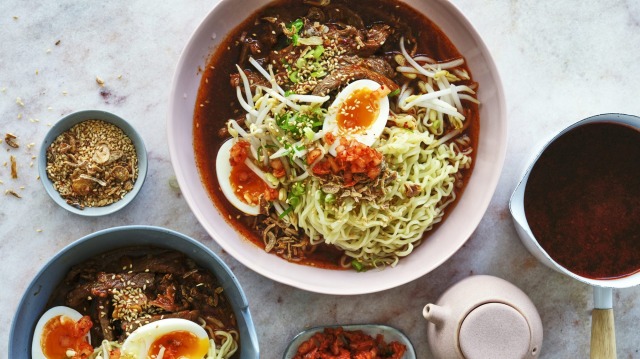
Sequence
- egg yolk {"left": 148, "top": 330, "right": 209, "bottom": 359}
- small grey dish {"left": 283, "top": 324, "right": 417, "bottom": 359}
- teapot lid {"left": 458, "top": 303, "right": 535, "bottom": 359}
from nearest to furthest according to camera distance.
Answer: teapot lid {"left": 458, "top": 303, "right": 535, "bottom": 359} → egg yolk {"left": 148, "top": 330, "right": 209, "bottom": 359} → small grey dish {"left": 283, "top": 324, "right": 417, "bottom": 359}

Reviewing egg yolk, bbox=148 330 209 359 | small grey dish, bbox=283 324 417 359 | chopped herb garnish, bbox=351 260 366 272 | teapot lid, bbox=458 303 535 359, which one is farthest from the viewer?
small grey dish, bbox=283 324 417 359

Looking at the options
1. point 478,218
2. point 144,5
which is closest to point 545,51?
point 478,218

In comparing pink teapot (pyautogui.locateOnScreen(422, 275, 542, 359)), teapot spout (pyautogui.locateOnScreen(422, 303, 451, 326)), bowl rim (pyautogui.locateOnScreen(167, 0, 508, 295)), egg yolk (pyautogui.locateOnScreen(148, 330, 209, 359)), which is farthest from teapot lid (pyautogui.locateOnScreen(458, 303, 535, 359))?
egg yolk (pyautogui.locateOnScreen(148, 330, 209, 359))

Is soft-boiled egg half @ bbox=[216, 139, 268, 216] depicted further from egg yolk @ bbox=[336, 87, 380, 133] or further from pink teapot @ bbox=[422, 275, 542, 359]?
pink teapot @ bbox=[422, 275, 542, 359]

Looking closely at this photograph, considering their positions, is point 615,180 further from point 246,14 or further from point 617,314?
point 246,14

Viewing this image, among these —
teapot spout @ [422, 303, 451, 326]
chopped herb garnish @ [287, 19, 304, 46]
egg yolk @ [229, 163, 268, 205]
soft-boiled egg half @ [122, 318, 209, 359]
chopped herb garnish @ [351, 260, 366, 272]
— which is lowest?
soft-boiled egg half @ [122, 318, 209, 359]

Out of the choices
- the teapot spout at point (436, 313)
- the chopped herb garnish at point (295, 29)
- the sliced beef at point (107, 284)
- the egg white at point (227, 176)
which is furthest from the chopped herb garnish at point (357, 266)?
the chopped herb garnish at point (295, 29)

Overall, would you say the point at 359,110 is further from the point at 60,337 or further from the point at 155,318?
the point at 60,337

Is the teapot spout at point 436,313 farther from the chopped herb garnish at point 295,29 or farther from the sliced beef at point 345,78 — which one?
the chopped herb garnish at point 295,29
